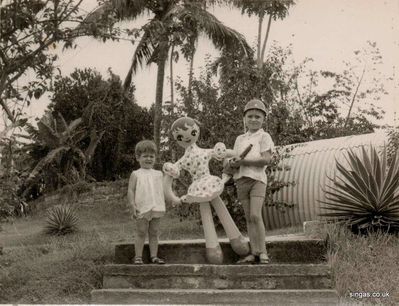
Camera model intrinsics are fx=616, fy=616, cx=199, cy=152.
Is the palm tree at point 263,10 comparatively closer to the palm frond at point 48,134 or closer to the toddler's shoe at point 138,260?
the palm frond at point 48,134

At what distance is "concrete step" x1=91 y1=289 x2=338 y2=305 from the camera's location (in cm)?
498

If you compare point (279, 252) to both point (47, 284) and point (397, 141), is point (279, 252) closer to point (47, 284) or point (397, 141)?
A: point (47, 284)

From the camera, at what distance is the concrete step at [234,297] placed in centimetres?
498

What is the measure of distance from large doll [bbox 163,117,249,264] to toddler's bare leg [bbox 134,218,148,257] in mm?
352

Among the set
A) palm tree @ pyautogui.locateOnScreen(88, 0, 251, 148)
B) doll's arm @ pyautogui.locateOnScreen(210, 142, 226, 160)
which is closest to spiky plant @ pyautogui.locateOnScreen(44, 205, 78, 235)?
palm tree @ pyautogui.locateOnScreen(88, 0, 251, 148)

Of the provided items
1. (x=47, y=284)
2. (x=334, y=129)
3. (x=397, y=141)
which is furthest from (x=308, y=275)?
(x=334, y=129)

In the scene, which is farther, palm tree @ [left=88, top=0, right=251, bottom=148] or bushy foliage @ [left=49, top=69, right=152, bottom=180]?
bushy foliage @ [left=49, top=69, right=152, bottom=180]

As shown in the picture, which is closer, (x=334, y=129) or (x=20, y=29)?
(x=20, y=29)

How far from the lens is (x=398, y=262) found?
6281 mm

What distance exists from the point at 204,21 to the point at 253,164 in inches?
552

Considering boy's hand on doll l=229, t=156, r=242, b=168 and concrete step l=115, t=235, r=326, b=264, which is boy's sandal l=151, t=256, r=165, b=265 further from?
boy's hand on doll l=229, t=156, r=242, b=168

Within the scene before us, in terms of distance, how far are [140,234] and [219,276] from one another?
2.72ft

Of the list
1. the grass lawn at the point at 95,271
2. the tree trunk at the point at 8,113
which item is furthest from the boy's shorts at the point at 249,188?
the tree trunk at the point at 8,113

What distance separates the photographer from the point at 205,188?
5.60 m
